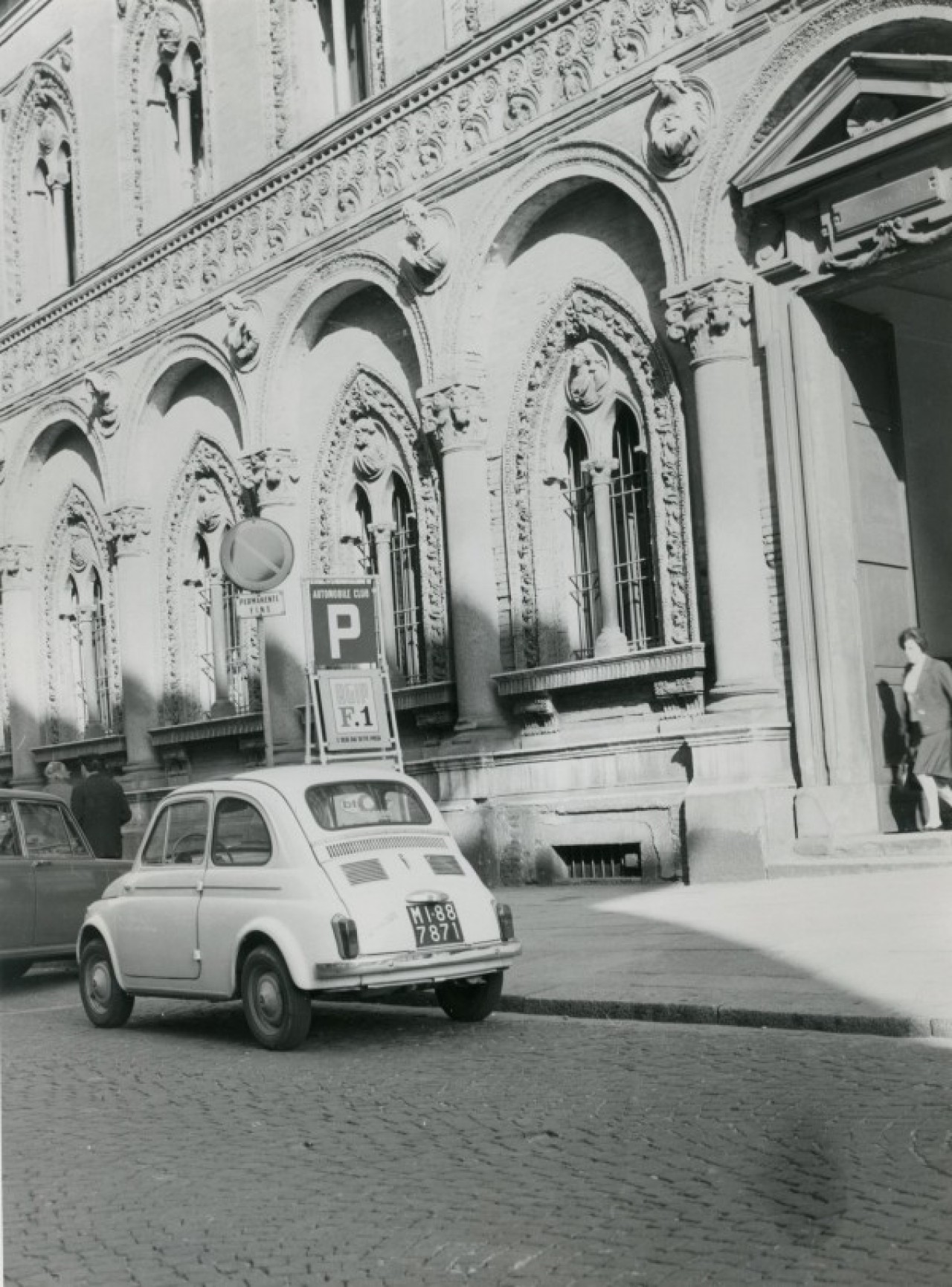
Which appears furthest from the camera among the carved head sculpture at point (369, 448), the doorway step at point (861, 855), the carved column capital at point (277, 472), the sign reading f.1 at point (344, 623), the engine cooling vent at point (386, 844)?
the carved column capital at point (277, 472)

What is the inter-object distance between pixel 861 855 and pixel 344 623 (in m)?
4.99

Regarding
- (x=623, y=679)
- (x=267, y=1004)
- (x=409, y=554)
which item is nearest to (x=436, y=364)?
(x=409, y=554)

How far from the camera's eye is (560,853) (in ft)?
64.0

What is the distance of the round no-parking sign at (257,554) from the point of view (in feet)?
49.0

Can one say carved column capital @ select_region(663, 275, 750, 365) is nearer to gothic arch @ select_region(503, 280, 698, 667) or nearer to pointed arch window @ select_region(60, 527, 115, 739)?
gothic arch @ select_region(503, 280, 698, 667)

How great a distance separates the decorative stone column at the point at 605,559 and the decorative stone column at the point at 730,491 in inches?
74.6

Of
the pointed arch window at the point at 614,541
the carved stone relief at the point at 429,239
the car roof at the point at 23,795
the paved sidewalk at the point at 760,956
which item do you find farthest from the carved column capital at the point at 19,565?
the paved sidewalk at the point at 760,956

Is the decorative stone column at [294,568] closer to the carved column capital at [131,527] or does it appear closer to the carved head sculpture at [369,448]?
the carved head sculpture at [369,448]

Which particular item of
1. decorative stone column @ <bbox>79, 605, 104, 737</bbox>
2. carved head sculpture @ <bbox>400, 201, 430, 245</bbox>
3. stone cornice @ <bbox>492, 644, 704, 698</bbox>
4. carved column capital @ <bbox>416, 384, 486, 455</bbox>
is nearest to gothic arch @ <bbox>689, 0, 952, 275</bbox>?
stone cornice @ <bbox>492, 644, 704, 698</bbox>

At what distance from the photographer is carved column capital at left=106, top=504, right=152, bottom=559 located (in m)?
28.1

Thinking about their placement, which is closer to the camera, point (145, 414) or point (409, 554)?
point (409, 554)

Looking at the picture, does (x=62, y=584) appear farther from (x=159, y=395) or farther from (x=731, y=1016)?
(x=731, y=1016)

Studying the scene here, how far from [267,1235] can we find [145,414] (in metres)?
22.3

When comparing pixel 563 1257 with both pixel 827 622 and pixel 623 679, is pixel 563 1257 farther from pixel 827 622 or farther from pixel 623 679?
pixel 623 679
